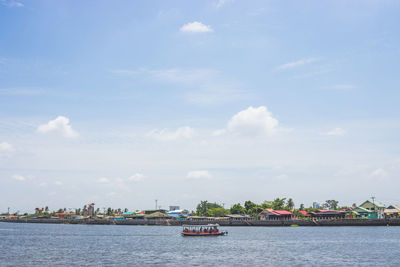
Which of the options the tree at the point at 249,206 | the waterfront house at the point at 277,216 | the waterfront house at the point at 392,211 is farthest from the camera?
the tree at the point at 249,206

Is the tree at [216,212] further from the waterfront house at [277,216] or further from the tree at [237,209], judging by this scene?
the waterfront house at [277,216]

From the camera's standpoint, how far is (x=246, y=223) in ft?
438

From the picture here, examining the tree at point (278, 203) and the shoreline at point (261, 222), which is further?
the tree at point (278, 203)

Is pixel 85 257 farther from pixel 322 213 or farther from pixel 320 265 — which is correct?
pixel 322 213

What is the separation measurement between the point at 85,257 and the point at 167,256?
10637 mm

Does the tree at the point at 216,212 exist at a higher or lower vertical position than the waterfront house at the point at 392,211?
lower

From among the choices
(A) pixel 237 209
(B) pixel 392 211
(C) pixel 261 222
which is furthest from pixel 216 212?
(B) pixel 392 211

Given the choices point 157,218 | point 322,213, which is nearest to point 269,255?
point 322,213

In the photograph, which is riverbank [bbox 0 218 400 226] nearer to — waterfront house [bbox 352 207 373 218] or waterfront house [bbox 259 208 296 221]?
waterfront house [bbox 259 208 296 221]

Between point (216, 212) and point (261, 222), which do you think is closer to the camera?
point (261, 222)

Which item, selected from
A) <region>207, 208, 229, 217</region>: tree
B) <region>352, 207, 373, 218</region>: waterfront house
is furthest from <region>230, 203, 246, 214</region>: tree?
<region>352, 207, 373, 218</region>: waterfront house

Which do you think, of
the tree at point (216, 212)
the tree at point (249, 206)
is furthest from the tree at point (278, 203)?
the tree at point (216, 212)

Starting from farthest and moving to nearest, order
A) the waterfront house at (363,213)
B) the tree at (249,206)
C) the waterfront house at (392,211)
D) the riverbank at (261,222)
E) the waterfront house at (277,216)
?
the tree at (249,206)
the waterfront house at (392,211)
the waterfront house at (277,216)
the waterfront house at (363,213)
the riverbank at (261,222)

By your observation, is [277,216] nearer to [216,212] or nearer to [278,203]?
[278,203]
